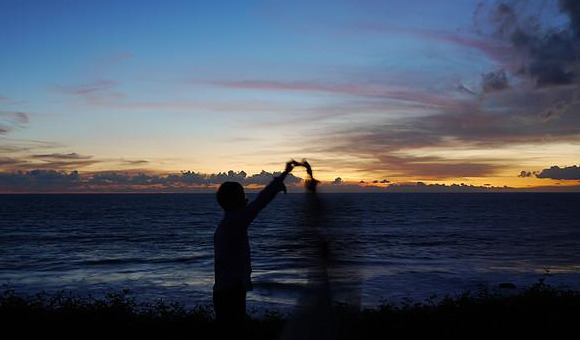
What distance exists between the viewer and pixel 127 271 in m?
30.6

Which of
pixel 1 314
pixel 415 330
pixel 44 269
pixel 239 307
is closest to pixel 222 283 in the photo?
pixel 239 307

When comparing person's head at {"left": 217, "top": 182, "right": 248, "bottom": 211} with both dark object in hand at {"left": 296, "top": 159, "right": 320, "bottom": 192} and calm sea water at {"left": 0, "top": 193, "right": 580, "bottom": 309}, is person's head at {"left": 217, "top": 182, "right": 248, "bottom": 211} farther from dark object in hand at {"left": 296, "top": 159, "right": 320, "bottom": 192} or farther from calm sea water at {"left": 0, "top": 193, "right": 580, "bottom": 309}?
calm sea water at {"left": 0, "top": 193, "right": 580, "bottom": 309}

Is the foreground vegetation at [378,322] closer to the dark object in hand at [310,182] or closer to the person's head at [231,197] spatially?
the dark object in hand at [310,182]

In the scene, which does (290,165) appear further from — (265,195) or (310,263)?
(310,263)

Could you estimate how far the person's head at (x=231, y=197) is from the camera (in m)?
5.62

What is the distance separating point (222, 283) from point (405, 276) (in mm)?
23924

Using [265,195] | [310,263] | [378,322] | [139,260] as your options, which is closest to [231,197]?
[265,195]

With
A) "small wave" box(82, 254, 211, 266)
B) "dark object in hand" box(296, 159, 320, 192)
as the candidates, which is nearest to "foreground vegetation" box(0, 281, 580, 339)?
"dark object in hand" box(296, 159, 320, 192)

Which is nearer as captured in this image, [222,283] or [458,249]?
[222,283]

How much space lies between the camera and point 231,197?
562 cm

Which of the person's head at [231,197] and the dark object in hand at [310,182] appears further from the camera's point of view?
the dark object in hand at [310,182]

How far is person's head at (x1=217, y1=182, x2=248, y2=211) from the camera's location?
18.4ft

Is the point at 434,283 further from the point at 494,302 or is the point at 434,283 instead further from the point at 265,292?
the point at 494,302

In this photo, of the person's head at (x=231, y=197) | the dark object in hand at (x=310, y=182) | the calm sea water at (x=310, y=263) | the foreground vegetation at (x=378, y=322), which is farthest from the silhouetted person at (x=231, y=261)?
the foreground vegetation at (x=378, y=322)
